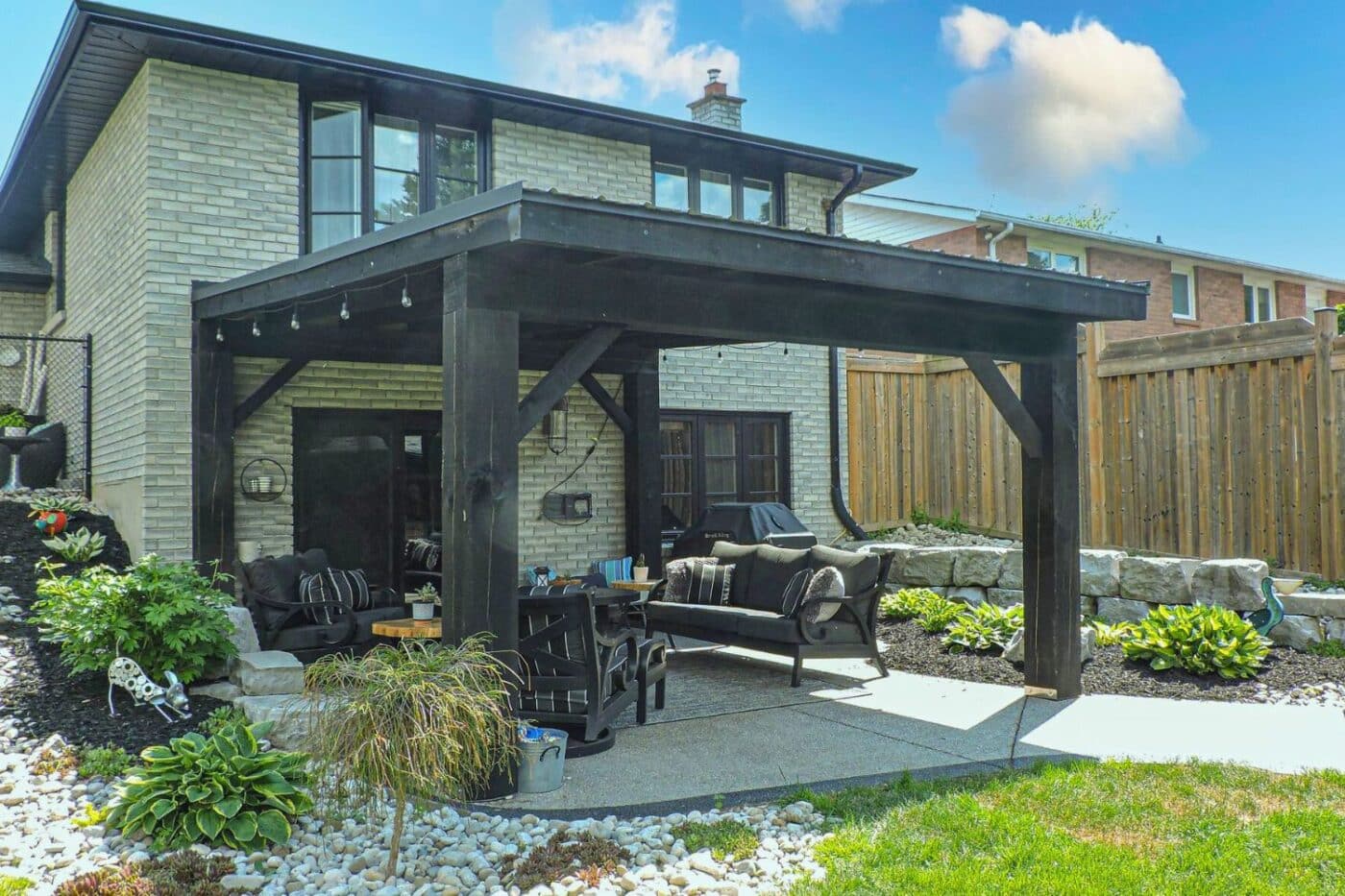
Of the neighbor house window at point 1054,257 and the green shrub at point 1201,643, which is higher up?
the neighbor house window at point 1054,257

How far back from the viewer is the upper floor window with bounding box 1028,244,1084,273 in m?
19.3

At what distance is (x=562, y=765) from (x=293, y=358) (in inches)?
198

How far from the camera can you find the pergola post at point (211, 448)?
846 centimetres

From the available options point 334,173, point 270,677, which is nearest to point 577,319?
point 270,677

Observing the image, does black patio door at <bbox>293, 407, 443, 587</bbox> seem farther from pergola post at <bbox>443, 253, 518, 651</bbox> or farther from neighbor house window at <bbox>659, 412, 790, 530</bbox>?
pergola post at <bbox>443, 253, 518, 651</bbox>

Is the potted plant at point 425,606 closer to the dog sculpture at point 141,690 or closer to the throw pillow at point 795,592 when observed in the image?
the dog sculpture at point 141,690

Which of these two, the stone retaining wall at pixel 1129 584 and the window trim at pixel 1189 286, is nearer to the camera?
the stone retaining wall at pixel 1129 584

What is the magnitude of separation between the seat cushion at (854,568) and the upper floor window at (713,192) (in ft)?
15.9

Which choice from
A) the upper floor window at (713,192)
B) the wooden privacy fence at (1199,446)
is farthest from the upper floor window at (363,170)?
the wooden privacy fence at (1199,446)

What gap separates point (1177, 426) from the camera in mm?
9625

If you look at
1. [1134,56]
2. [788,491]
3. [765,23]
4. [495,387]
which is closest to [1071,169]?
[1134,56]

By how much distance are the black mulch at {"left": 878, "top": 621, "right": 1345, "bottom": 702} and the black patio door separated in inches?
178

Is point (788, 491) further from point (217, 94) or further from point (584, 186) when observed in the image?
point (217, 94)

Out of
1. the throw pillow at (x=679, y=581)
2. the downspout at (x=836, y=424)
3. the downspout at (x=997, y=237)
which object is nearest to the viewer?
the throw pillow at (x=679, y=581)
